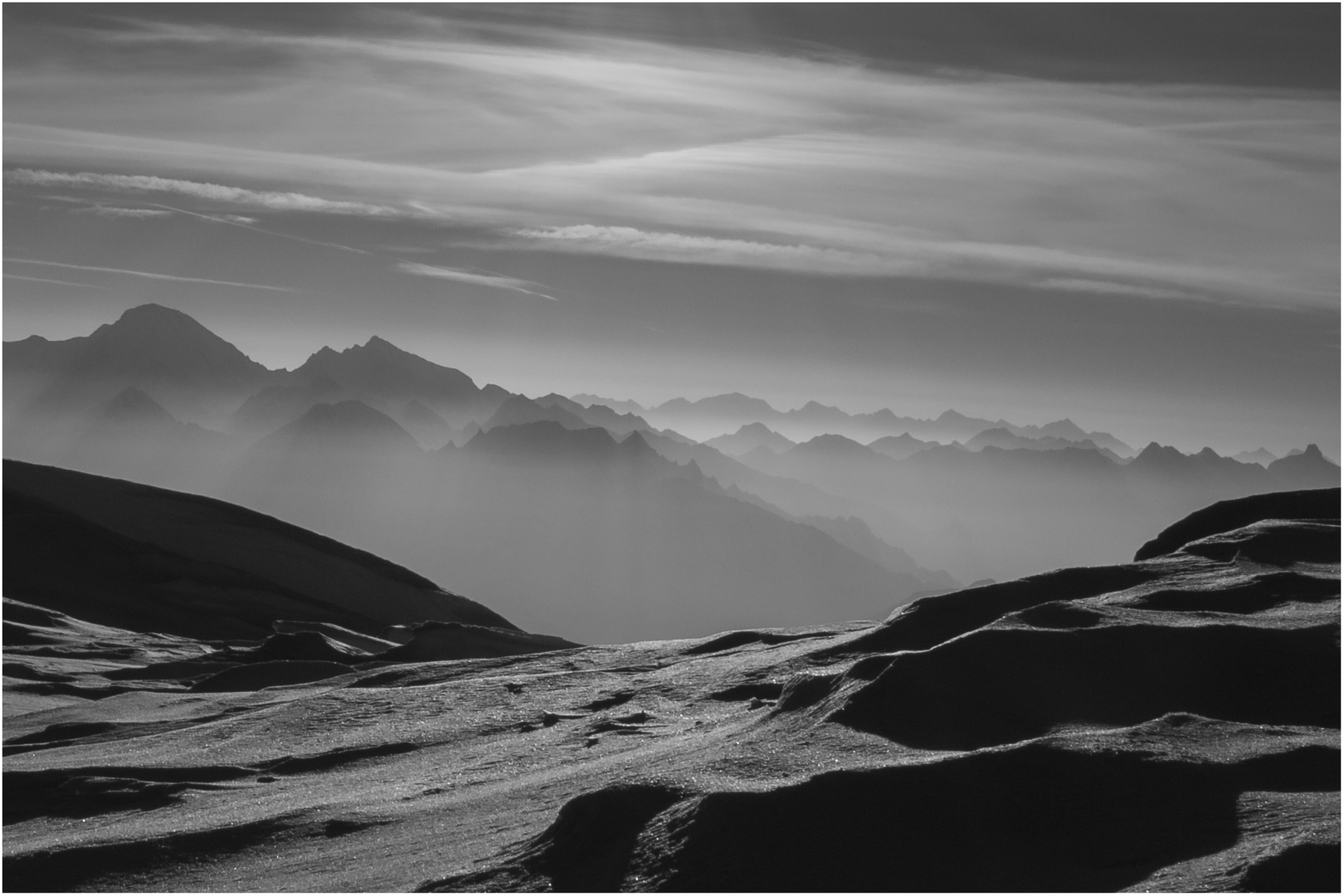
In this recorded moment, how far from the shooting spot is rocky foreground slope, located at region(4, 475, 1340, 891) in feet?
41.6

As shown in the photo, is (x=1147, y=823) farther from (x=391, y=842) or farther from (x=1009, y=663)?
(x=391, y=842)

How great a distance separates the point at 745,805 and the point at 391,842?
227 inches

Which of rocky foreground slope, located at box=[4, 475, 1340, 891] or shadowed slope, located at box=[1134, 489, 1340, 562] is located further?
shadowed slope, located at box=[1134, 489, 1340, 562]

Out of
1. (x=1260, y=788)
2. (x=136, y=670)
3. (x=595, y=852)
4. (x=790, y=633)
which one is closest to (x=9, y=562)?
(x=136, y=670)

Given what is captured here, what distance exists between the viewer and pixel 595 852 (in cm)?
1348

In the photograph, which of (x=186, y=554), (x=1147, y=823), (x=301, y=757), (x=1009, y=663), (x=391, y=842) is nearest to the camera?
(x=1147, y=823)

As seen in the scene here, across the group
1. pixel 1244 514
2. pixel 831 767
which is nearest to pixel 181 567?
pixel 1244 514

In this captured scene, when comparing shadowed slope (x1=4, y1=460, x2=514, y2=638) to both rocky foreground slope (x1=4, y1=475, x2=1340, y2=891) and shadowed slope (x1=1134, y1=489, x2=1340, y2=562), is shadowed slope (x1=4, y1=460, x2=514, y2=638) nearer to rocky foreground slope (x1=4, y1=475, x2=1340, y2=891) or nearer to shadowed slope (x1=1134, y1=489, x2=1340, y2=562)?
rocky foreground slope (x1=4, y1=475, x2=1340, y2=891)

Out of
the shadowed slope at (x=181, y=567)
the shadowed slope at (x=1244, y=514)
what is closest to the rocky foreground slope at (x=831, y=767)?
the shadowed slope at (x=1244, y=514)

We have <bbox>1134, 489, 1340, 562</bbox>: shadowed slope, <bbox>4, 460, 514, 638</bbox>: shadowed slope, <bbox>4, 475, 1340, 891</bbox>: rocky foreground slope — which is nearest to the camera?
<bbox>4, 475, 1340, 891</bbox>: rocky foreground slope

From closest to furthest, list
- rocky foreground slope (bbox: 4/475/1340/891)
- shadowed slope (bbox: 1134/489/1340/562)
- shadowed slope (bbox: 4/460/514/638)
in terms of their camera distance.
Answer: rocky foreground slope (bbox: 4/475/1340/891), shadowed slope (bbox: 1134/489/1340/562), shadowed slope (bbox: 4/460/514/638)

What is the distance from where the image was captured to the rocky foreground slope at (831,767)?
12672mm

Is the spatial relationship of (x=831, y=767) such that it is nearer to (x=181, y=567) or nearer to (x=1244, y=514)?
(x=1244, y=514)

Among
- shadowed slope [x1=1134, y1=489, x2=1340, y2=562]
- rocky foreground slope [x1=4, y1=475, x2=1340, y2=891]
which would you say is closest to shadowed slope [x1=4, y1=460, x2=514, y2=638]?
rocky foreground slope [x1=4, y1=475, x2=1340, y2=891]
